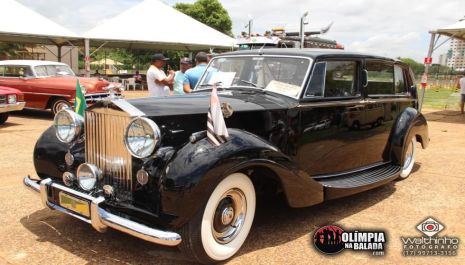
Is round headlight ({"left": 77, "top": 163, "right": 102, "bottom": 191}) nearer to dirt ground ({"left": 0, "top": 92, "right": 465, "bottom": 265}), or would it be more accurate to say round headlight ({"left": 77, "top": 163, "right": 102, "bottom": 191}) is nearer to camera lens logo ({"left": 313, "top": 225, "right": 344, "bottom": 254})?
dirt ground ({"left": 0, "top": 92, "right": 465, "bottom": 265})

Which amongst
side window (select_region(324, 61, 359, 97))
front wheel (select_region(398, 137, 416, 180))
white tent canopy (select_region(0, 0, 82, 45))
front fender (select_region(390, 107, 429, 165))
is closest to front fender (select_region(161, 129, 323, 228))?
side window (select_region(324, 61, 359, 97))

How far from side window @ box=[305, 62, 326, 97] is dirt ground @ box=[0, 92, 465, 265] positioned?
3.95 feet

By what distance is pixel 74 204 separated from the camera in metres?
2.91

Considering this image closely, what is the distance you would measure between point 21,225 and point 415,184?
15.0 feet

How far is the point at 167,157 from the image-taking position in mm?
2777

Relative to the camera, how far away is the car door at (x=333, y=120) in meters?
3.79

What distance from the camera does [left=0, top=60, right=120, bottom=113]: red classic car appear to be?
33.8 feet

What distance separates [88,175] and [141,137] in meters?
0.60

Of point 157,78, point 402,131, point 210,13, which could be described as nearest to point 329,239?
point 402,131

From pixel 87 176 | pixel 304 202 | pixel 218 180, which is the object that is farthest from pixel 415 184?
pixel 87 176

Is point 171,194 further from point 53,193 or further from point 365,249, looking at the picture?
point 365,249

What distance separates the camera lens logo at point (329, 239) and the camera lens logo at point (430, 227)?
82 cm

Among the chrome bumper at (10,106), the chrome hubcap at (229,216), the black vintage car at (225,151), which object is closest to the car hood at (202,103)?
the black vintage car at (225,151)

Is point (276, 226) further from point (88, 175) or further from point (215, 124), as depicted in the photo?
point (88, 175)
